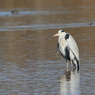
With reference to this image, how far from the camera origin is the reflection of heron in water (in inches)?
321

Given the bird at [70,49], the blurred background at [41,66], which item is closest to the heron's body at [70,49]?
the bird at [70,49]

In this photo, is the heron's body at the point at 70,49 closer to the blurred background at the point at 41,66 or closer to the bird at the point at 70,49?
the bird at the point at 70,49

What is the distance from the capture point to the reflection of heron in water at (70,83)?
8.16 metres

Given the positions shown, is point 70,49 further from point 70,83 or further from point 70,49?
point 70,83

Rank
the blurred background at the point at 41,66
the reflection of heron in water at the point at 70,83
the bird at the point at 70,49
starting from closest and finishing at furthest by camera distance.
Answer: the reflection of heron in water at the point at 70,83 → the blurred background at the point at 41,66 → the bird at the point at 70,49

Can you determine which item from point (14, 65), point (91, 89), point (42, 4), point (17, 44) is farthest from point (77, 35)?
point (42, 4)

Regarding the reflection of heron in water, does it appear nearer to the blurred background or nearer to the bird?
the blurred background

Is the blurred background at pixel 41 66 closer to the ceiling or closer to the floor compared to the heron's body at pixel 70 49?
closer to the floor

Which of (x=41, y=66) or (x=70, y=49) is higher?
(x=70, y=49)

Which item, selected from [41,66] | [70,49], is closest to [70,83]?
[70,49]

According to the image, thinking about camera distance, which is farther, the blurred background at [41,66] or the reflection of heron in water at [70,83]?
A: the blurred background at [41,66]

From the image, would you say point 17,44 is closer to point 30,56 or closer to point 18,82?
point 30,56

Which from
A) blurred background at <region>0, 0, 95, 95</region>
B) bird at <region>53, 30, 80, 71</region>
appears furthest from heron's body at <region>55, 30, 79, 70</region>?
blurred background at <region>0, 0, 95, 95</region>

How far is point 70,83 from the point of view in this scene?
8969 mm
